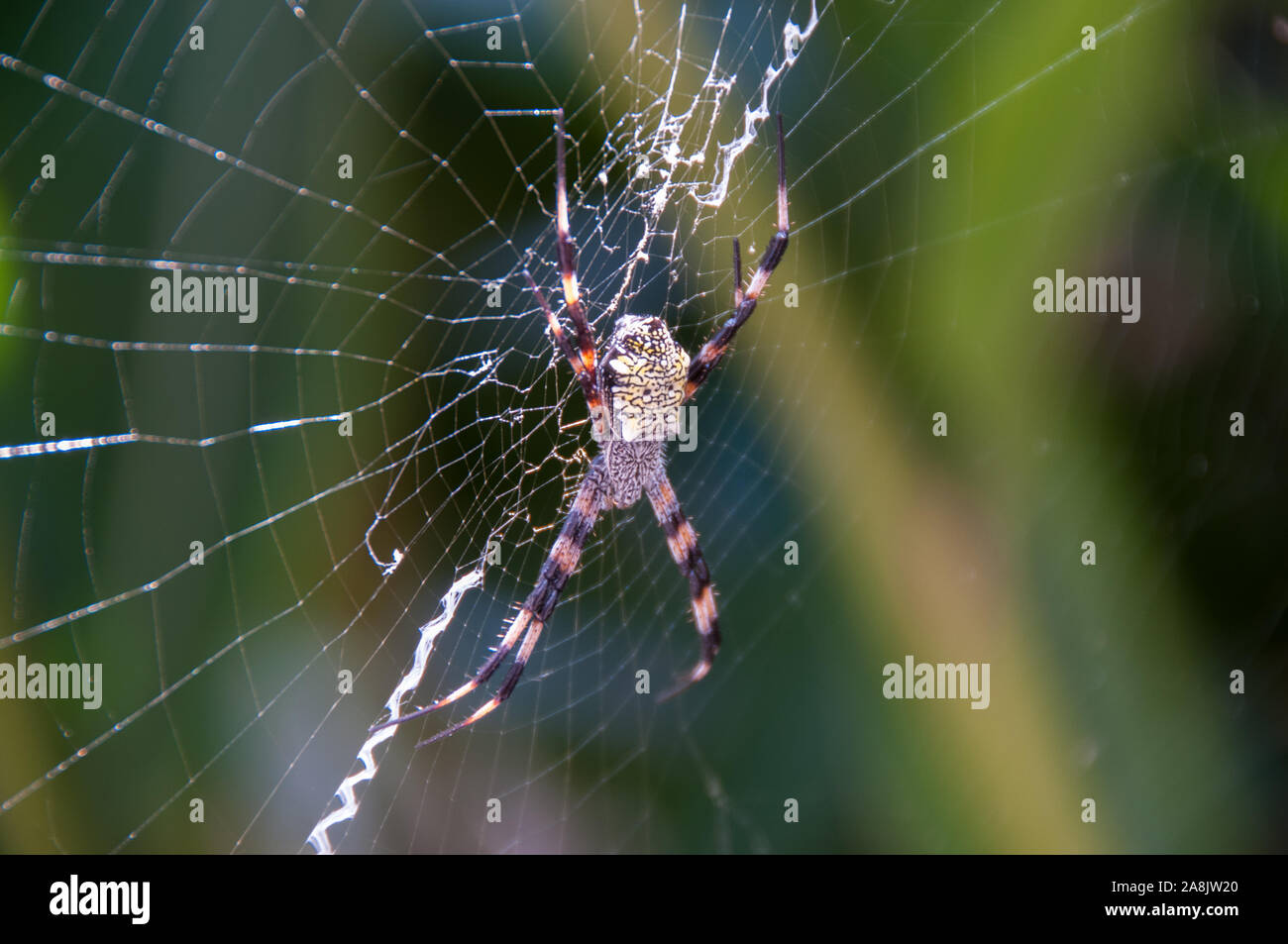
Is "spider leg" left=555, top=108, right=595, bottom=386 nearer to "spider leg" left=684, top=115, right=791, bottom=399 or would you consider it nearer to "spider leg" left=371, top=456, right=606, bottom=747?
"spider leg" left=684, top=115, right=791, bottom=399

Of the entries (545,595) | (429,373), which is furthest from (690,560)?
(429,373)

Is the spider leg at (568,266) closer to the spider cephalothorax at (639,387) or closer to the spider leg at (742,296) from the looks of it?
the spider cephalothorax at (639,387)

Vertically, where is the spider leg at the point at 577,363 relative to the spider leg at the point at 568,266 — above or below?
below

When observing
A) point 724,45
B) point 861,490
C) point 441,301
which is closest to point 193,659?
point 441,301

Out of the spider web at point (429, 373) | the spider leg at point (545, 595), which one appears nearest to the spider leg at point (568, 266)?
the spider web at point (429, 373)

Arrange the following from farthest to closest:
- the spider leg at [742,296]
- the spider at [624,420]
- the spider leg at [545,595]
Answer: the spider leg at [545,595]
the spider leg at [742,296]
the spider at [624,420]

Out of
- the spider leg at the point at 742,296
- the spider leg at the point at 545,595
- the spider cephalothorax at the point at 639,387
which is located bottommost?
the spider leg at the point at 545,595

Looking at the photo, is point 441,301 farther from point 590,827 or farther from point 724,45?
point 590,827
